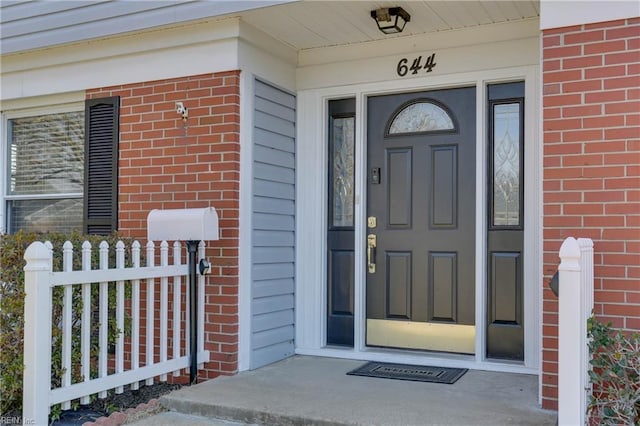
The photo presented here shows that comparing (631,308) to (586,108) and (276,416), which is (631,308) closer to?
(586,108)

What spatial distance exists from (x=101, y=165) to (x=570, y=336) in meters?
3.76

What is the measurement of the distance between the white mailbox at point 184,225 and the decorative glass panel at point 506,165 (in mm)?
1996

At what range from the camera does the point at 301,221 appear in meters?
4.94

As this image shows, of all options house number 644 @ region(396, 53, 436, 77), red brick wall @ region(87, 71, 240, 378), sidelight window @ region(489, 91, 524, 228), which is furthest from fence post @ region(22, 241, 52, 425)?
sidelight window @ region(489, 91, 524, 228)

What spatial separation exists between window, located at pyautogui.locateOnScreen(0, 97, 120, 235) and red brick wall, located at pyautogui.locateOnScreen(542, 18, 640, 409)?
3.22 m

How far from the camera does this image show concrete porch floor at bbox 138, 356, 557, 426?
10.7ft

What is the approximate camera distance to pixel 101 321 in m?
3.66

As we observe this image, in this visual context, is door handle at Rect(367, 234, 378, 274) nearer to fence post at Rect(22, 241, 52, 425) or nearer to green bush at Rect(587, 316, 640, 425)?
green bush at Rect(587, 316, 640, 425)

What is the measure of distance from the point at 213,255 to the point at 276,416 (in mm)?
1387

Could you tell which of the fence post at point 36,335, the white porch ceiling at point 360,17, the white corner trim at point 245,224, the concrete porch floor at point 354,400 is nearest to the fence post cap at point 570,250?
the concrete porch floor at point 354,400

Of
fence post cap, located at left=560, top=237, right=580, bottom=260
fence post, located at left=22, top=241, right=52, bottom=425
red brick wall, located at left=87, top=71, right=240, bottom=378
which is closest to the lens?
fence post cap, located at left=560, top=237, right=580, bottom=260

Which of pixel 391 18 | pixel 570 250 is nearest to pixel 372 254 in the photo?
pixel 391 18

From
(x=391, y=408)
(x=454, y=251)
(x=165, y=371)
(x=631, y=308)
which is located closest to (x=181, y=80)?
(x=165, y=371)

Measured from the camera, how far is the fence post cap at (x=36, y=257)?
3.19 metres
